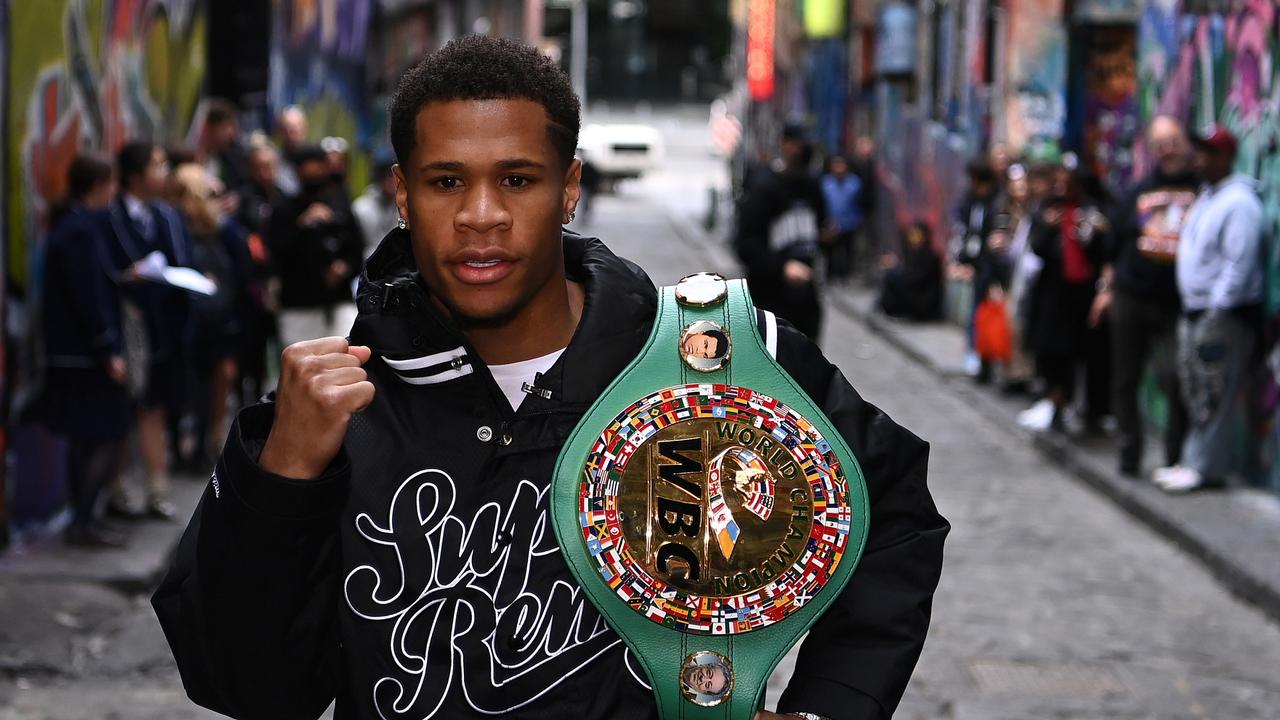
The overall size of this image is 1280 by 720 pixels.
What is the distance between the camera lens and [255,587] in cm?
210

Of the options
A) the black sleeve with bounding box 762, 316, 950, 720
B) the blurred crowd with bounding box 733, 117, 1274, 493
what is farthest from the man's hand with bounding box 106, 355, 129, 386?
the black sleeve with bounding box 762, 316, 950, 720

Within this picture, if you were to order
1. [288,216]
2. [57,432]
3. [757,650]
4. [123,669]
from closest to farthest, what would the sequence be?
[757,650] < [123,669] < [57,432] < [288,216]

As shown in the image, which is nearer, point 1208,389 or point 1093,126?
point 1208,389

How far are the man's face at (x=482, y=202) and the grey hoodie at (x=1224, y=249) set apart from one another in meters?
8.06

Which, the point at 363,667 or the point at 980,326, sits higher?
the point at 363,667

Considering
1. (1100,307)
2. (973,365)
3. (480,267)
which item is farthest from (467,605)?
(973,365)

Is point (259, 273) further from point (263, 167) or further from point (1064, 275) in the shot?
point (1064, 275)

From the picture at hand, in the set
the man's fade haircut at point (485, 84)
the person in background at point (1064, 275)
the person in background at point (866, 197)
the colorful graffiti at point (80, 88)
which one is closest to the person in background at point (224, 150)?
the colorful graffiti at point (80, 88)

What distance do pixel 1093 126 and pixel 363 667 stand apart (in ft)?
46.9

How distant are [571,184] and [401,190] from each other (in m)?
0.22

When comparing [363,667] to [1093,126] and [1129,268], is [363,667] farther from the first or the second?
[1093,126]

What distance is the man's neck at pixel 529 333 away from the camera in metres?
2.24

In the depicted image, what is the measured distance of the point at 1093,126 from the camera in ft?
51.2

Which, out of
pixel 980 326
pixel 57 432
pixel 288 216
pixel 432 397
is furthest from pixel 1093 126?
pixel 432 397
